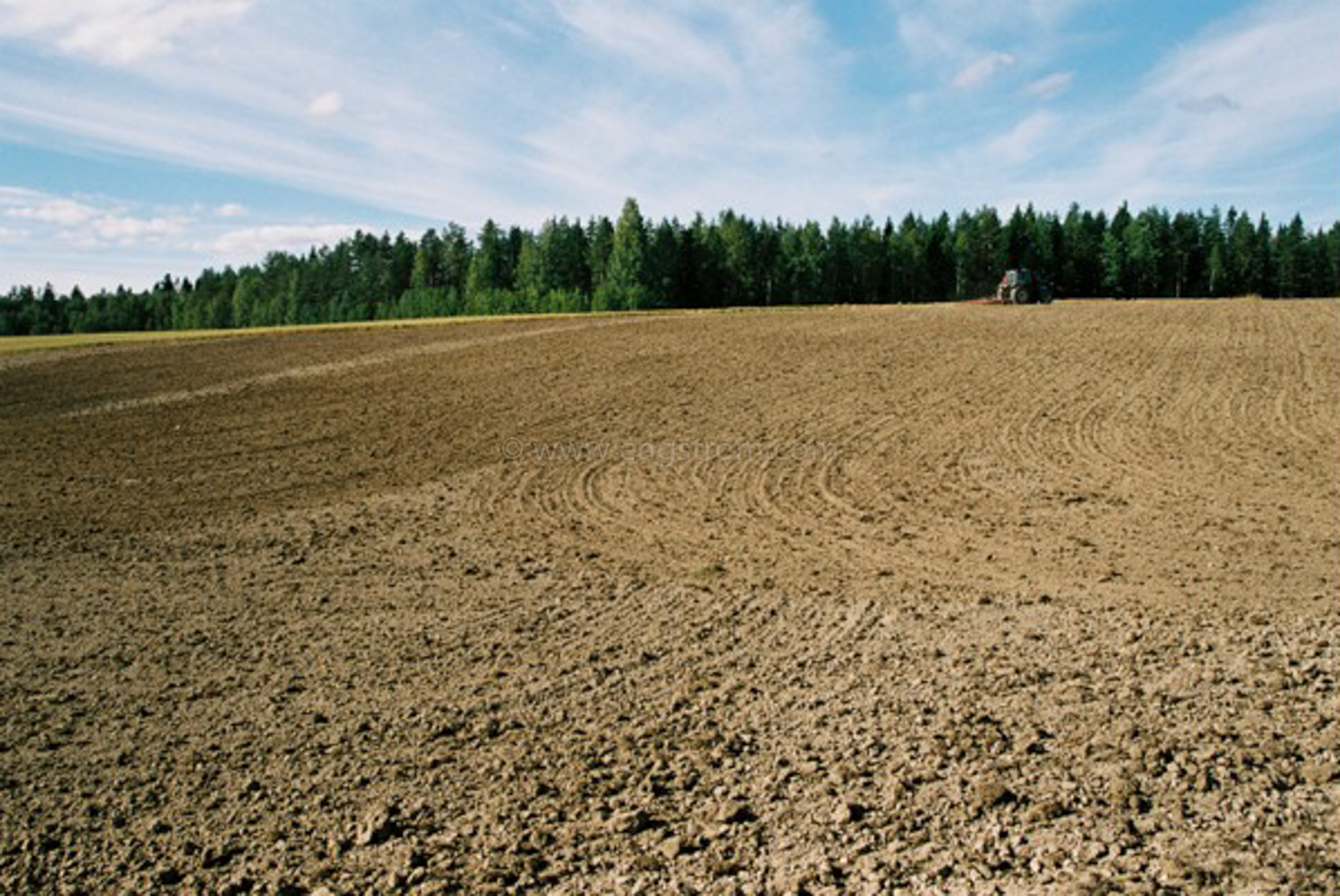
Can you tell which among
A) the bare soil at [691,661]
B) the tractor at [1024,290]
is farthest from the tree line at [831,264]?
the bare soil at [691,661]

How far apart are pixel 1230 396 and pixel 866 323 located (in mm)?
18433

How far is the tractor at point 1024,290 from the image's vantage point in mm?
44625

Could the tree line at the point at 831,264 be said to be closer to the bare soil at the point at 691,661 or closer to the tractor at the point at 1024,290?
the tractor at the point at 1024,290

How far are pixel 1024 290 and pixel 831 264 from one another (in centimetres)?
5851

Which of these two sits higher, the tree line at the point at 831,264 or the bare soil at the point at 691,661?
the tree line at the point at 831,264

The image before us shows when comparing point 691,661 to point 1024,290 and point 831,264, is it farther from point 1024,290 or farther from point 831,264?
point 831,264

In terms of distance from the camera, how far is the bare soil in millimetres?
4281

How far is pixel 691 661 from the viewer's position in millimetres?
6699

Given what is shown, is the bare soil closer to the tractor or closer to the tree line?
the tractor

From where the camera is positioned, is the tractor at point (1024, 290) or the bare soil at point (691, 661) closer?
the bare soil at point (691, 661)

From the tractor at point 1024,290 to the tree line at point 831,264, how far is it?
4651cm

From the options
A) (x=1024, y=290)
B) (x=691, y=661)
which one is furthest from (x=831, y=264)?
(x=691, y=661)

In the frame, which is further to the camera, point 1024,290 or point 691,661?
point 1024,290

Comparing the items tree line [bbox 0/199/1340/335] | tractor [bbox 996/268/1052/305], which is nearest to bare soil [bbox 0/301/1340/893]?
tractor [bbox 996/268/1052/305]
